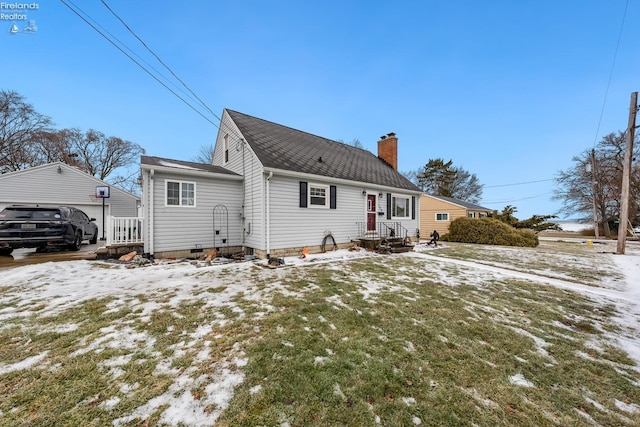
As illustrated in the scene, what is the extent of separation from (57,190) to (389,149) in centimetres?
1959

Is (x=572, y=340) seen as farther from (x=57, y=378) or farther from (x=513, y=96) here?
(x=513, y=96)

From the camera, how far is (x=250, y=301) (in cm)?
423

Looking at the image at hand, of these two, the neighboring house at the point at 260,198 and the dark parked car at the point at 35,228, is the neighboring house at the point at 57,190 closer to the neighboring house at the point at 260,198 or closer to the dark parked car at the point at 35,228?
the dark parked car at the point at 35,228

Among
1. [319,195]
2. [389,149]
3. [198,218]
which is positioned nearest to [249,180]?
[198,218]

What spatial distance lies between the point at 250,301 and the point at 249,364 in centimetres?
182

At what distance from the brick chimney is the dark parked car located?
15836 mm

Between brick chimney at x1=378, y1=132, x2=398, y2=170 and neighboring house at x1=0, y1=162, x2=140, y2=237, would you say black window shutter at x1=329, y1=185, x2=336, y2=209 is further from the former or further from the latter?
neighboring house at x1=0, y1=162, x2=140, y2=237

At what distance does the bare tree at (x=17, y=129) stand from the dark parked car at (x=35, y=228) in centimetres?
1689

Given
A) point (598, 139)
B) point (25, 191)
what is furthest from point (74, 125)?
point (598, 139)

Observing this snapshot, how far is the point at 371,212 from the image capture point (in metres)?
11.6

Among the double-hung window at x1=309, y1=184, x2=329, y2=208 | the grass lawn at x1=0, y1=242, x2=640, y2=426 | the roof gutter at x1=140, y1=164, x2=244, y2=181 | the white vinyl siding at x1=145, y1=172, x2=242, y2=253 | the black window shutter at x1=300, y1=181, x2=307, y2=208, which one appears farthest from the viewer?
the double-hung window at x1=309, y1=184, x2=329, y2=208

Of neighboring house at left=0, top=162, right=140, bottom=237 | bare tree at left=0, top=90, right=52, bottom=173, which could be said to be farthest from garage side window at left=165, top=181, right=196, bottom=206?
bare tree at left=0, top=90, right=52, bottom=173

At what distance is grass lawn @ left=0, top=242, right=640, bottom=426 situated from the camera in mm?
1960

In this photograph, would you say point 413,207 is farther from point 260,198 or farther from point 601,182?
point 601,182
